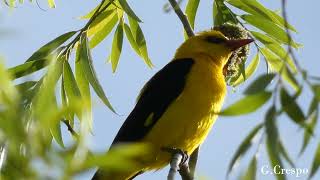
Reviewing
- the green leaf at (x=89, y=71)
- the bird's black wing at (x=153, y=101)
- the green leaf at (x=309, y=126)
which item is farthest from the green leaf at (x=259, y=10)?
the green leaf at (x=309, y=126)

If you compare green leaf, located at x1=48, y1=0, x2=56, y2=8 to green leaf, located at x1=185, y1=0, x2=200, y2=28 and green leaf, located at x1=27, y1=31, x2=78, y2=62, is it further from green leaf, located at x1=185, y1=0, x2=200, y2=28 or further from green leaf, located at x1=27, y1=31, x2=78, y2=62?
green leaf, located at x1=185, y1=0, x2=200, y2=28

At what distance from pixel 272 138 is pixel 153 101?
230 cm

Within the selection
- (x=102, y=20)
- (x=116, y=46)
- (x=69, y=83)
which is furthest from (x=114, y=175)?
(x=102, y=20)

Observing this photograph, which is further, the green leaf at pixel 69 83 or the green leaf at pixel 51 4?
the green leaf at pixel 51 4

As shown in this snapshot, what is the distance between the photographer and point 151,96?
4.07 metres

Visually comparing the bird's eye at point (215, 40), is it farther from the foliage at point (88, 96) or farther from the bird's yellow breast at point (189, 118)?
the bird's yellow breast at point (189, 118)

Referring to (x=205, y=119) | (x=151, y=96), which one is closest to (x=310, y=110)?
(x=205, y=119)

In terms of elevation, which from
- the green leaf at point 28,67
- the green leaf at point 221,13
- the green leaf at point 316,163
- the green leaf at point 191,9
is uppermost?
the green leaf at point 28,67

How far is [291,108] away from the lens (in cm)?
185

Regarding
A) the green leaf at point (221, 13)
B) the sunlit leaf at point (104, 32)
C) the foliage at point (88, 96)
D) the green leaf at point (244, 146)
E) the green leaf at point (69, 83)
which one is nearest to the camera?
the foliage at point (88, 96)

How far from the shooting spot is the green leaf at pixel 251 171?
5.79 feet

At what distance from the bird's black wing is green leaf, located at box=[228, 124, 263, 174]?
2.06 metres

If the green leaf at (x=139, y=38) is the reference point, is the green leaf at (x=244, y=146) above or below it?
above

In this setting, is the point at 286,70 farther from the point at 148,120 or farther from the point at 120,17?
the point at 120,17
